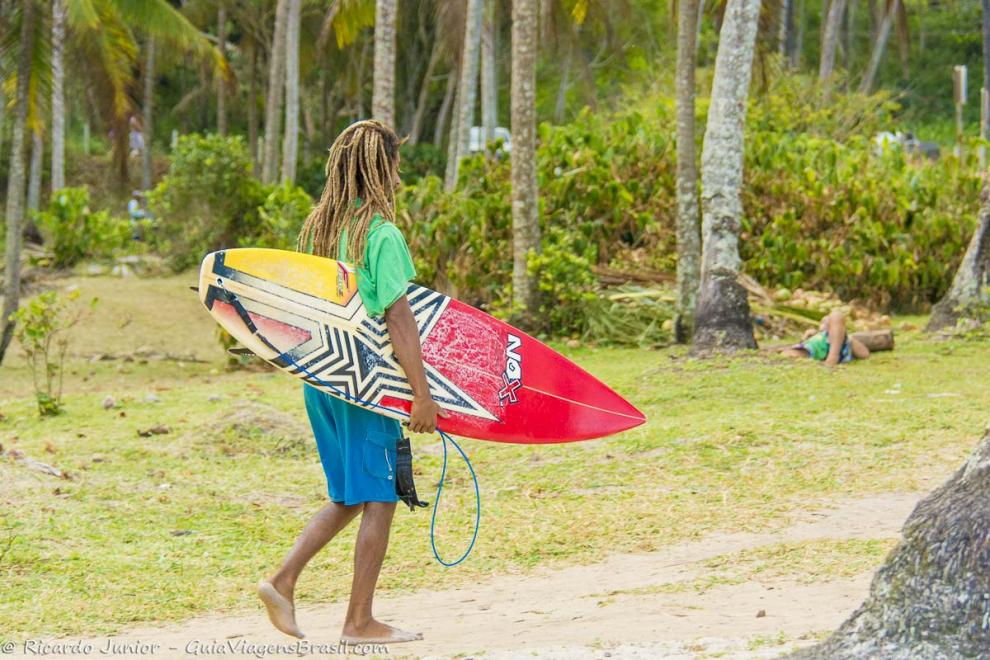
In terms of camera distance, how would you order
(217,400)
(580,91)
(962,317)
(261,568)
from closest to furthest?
(261,568) < (217,400) < (962,317) < (580,91)

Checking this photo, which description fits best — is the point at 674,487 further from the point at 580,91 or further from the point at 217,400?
the point at 580,91

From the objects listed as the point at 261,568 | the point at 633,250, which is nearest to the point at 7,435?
the point at 261,568

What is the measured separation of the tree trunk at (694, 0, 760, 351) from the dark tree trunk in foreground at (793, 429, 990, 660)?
6872 millimetres

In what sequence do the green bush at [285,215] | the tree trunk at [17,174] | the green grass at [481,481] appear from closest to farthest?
1. the green grass at [481,481]
2. the tree trunk at [17,174]
3. the green bush at [285,215]

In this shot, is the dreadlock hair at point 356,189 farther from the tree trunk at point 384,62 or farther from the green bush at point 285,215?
the green bush at point 285,215

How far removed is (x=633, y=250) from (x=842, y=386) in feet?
16.6

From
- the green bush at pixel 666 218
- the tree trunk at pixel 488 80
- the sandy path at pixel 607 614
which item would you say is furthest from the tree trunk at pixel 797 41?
the sandy path at pixel 607 614

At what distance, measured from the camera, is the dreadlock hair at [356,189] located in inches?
164

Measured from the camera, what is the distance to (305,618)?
4.75m

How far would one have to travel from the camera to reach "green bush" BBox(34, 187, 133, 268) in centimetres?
1977

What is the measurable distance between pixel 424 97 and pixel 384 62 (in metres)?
18.4

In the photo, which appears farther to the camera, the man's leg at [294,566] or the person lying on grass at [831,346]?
the person lying on grass at [831,346]

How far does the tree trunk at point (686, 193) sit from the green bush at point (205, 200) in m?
8.62

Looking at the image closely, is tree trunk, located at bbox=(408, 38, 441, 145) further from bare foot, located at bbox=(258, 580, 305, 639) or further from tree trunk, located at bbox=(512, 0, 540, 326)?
bare foot, located at bbox=(258, 580, 305, 639)
